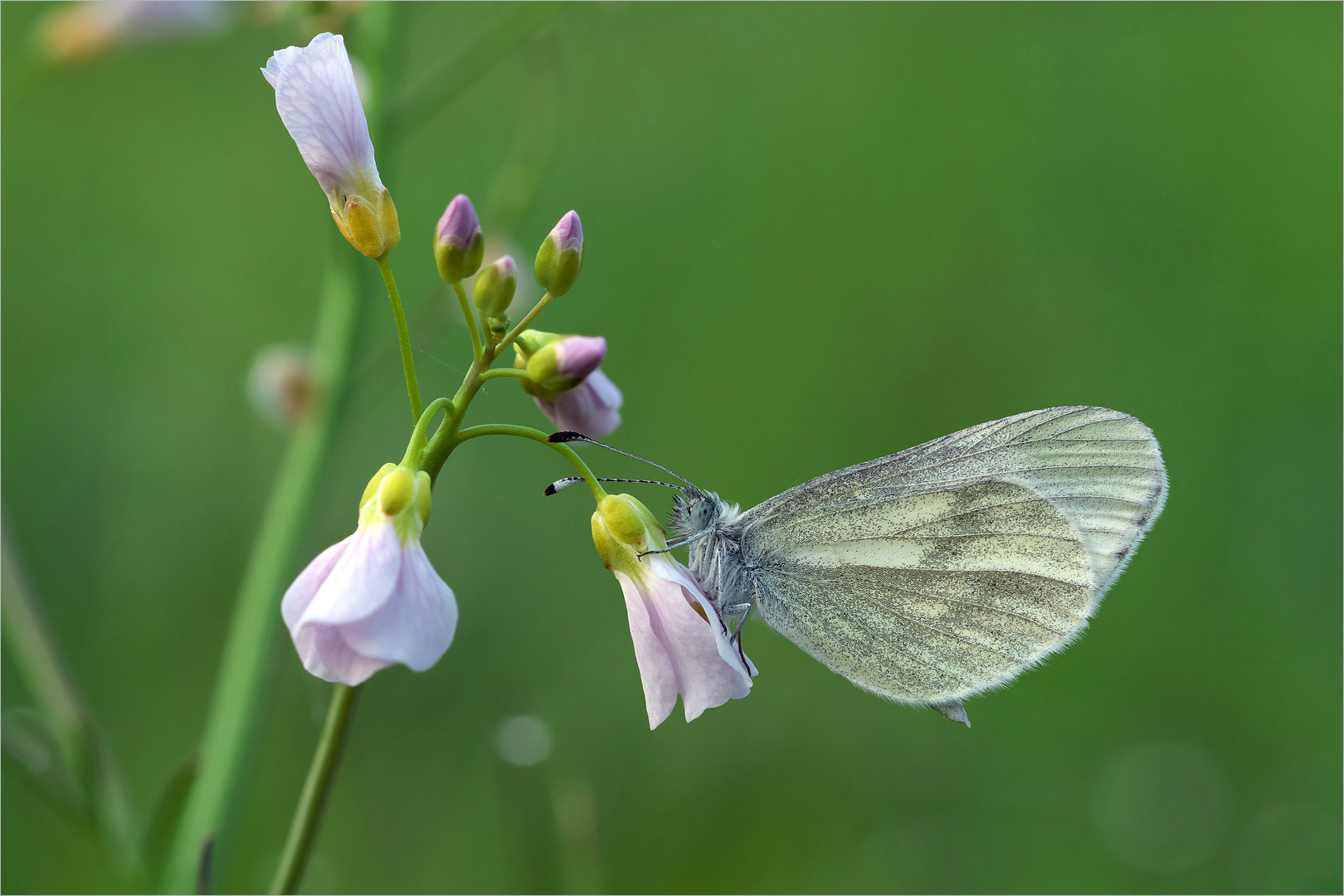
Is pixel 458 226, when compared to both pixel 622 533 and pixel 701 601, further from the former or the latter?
pixel 701 601

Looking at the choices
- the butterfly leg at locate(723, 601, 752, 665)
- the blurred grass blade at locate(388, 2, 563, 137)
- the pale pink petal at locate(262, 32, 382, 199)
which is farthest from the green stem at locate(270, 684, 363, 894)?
the blurred grass blade at locate(388, 2, 563, 137)

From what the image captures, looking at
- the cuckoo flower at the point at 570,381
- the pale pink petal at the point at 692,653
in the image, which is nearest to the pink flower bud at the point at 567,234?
the cuckoo flower at the point at 570,381

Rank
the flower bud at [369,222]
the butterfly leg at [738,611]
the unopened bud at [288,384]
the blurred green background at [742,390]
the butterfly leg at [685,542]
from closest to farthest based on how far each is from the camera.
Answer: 1. the flower bud at [369,222]
2. the butterfly leg at [685,542]
3. the butterfly leg at [738,611]
4. the unopened bud at [288,384]
5. the blurred green background at [742,390]

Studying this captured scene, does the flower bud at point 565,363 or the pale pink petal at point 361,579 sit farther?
the flower bud at point 565,363

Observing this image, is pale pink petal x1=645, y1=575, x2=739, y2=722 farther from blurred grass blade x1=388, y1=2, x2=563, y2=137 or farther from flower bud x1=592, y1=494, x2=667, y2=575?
blurred grass blade x1=388, y1=2, x2=563, y2=137

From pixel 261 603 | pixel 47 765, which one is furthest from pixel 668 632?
pixel 47 765

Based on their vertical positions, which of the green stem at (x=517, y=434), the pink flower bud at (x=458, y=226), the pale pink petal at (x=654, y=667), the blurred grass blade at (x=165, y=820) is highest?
the pink flower bud at (x=458, y=226)

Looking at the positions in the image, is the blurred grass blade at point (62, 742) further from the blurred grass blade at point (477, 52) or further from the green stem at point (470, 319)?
the blurred grass blade at point (477, 52)

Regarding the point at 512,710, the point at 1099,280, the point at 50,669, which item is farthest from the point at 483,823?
the point at 1099,280
